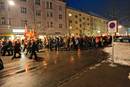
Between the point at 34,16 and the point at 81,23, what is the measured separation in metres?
30.0

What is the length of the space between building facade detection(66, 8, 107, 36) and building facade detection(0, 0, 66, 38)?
24.5ft

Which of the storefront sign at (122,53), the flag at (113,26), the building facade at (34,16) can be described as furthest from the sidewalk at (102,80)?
the building facade at (34,16)

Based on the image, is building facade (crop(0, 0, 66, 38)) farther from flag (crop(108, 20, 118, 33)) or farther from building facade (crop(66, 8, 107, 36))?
flag (crop(108, 20, 118, 33))

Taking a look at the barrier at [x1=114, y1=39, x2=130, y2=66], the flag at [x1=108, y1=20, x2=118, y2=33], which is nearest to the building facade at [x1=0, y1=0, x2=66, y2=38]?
the flag at [x1=108, y1=20, x2=118, y2=33]

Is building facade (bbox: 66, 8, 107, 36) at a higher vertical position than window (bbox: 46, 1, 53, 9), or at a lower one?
lower

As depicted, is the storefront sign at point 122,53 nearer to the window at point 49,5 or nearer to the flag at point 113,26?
the flag at point 113,26

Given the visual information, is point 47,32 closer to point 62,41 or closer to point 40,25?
point 40,25

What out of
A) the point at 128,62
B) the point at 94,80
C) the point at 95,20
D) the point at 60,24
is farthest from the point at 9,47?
the point at 95,20

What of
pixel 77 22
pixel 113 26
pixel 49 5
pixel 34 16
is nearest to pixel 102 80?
pixel 113 26

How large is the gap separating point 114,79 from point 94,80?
0.96m

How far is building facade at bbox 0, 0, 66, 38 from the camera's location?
151 feet

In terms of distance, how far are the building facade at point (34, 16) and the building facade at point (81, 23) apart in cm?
747

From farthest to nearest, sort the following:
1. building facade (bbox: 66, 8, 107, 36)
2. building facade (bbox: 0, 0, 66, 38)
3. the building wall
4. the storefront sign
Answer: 1. building facade (bbox: 66, 8, 107, 36)
2. the building wall
3. building facade (bbox: 0, 0, 66, 38)
4. the storefront sign

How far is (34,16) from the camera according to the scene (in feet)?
175
